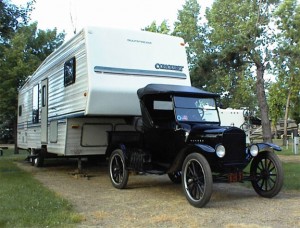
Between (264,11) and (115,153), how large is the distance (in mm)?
12244

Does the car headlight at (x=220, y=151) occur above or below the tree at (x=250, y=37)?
below

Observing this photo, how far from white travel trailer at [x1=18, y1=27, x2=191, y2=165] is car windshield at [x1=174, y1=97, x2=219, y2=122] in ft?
6.02

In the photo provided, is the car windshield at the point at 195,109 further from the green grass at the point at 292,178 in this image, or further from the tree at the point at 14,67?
the tree at the point at 14,67

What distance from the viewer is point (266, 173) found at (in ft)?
26.7

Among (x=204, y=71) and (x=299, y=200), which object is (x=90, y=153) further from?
(x=204, y=71)

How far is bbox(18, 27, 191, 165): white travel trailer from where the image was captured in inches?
384

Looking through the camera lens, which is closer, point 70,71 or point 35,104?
point 70,71

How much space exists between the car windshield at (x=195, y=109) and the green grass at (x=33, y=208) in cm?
277

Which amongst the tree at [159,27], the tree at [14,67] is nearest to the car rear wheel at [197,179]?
the tree at [14,67]

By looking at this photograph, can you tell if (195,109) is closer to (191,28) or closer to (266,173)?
(266,173)

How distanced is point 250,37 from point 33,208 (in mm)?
13023

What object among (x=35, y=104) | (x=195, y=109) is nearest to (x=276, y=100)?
(x=35, y=104)

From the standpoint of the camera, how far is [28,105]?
1636 centimetres

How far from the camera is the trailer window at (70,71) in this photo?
10.7 metres
